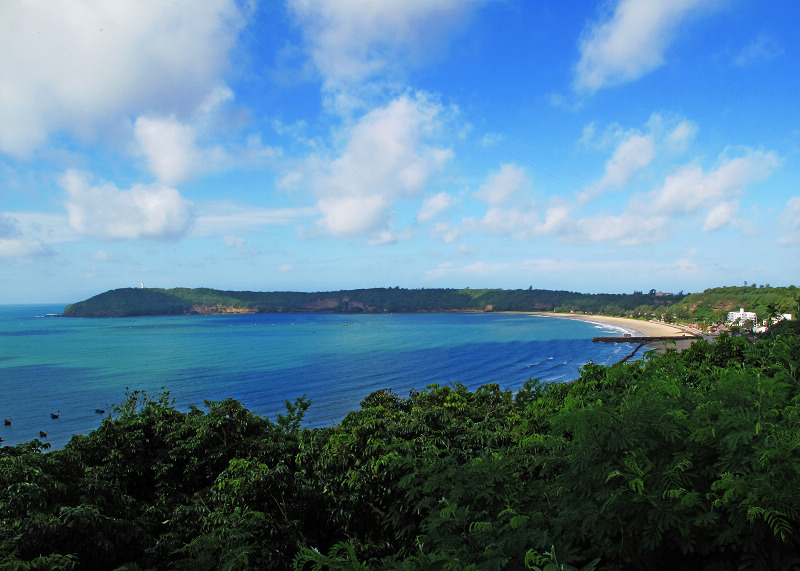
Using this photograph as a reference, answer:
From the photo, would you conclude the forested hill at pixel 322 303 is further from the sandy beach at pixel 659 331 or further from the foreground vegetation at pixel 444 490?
the foreground vegetation at pixel 444 490

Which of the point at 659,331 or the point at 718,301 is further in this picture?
the point at 718,301

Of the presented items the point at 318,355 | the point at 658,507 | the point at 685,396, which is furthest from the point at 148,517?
the point at 318,355

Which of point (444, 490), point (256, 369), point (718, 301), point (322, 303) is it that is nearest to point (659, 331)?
point (718, 301)

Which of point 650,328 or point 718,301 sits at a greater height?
point 718,301

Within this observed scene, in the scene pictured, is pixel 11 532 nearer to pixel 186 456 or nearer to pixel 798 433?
pixel 186 456

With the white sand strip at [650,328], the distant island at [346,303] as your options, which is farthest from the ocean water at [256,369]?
the distant island at [346,303]

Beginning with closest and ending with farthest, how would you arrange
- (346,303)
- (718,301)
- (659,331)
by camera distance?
(659,331) → (718,301) → (346,303)

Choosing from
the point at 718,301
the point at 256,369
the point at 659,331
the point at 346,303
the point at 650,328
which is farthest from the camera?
the point at 346,303

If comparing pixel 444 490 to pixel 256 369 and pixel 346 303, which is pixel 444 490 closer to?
pixel 256 369
